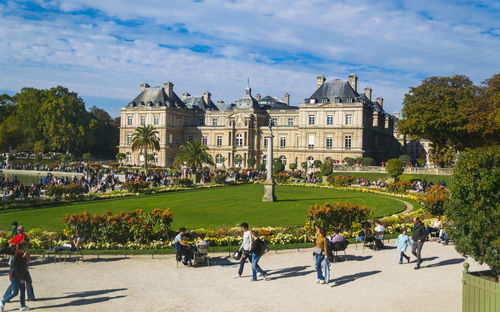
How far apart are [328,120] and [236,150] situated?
56.3 feet

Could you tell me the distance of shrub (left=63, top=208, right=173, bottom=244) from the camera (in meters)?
15.7

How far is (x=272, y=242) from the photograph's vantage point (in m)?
16.3

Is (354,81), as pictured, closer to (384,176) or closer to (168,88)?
(384,176)

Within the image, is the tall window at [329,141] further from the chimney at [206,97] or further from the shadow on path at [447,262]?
the shadow on path at [447,262]

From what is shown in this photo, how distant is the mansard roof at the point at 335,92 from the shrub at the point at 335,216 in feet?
162

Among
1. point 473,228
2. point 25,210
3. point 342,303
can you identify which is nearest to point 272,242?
point 342,303

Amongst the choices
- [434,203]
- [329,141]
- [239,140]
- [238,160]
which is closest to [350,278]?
[434,203]

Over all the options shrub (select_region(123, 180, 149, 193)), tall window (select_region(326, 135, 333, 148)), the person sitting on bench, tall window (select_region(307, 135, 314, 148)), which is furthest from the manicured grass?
the person sitting on bench

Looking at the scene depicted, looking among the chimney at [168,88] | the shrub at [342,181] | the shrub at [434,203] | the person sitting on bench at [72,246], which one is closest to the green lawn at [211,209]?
the shrub at [434,203]

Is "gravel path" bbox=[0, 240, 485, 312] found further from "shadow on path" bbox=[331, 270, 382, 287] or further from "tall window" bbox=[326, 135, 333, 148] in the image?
"tall window" bbox=[326, 135, 333, 148]

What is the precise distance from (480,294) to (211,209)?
18.0 metres

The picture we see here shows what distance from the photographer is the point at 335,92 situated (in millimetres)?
66625

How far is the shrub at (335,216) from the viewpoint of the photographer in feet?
55.8

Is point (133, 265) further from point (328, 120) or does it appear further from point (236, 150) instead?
point (236, 150)
